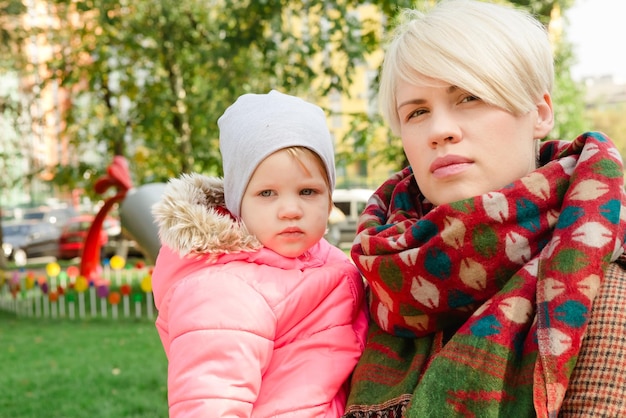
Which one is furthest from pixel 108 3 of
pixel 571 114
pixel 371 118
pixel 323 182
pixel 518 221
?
pixel 571 114

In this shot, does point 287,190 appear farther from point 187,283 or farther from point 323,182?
point 187,283

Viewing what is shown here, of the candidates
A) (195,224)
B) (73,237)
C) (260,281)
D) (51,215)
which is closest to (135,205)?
(195,224)

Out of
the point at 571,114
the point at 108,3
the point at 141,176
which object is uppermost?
the point at 108,3

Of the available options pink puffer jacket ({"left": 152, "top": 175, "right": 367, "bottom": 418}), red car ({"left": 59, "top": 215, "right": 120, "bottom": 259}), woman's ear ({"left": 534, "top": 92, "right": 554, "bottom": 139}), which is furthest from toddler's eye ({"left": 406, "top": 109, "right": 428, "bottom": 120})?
red car ({"left": 59, "top": 215, "right": 120, "bottom": 259})

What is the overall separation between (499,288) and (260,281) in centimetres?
59

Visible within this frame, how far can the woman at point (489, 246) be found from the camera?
1.25 m

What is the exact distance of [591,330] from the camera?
49.9 inches

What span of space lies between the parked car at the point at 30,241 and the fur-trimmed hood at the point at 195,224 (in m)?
A: 19.9

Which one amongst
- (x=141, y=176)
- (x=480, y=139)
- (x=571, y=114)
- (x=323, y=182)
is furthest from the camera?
(x=571, y=114)

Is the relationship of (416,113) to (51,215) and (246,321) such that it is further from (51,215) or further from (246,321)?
(51,215)

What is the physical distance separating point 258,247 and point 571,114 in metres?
17.6

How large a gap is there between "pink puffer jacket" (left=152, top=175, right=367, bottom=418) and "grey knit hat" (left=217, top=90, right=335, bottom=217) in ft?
0.38

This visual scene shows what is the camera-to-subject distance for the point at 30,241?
839 inches

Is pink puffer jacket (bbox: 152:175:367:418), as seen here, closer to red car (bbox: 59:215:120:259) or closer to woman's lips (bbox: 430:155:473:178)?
woman's lips (bbox: 430:155:473:178)
